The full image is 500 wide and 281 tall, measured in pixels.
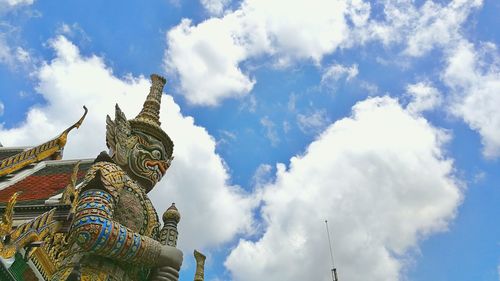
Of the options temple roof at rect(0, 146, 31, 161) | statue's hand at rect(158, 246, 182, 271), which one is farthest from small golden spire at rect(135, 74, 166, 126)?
temple roof at rect(0, 146, 31, 161)

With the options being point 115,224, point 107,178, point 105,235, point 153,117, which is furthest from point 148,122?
point 105,235

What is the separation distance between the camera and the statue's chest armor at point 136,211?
24.2 ft

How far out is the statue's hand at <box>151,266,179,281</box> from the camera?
7.18 meters

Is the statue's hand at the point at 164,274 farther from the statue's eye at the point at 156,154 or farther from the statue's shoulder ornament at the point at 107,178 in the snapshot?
→ the statue's eye at the point at 156,154

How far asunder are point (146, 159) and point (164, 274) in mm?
1976

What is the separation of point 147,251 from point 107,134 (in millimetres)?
2320

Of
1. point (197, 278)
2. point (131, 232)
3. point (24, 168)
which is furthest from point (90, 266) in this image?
point (24, 168)

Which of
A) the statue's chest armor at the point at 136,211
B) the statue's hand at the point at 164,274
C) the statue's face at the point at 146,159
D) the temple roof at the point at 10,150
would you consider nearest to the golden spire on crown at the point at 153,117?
the statue's face at the point at 146,159

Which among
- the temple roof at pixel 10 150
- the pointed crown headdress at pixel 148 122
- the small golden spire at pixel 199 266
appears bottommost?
the small golden spire at pixel 199 266

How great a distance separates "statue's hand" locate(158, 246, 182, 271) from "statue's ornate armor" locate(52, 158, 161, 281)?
11cm

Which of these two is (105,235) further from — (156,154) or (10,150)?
(10,150)

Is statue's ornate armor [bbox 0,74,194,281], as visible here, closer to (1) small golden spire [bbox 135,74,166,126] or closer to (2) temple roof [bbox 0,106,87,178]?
(1) small golden spire [bbox 135,74,166,126]

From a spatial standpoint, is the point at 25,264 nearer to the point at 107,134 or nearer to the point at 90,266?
the point at 90,266

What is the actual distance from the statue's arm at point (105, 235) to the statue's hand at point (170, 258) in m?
0.07
